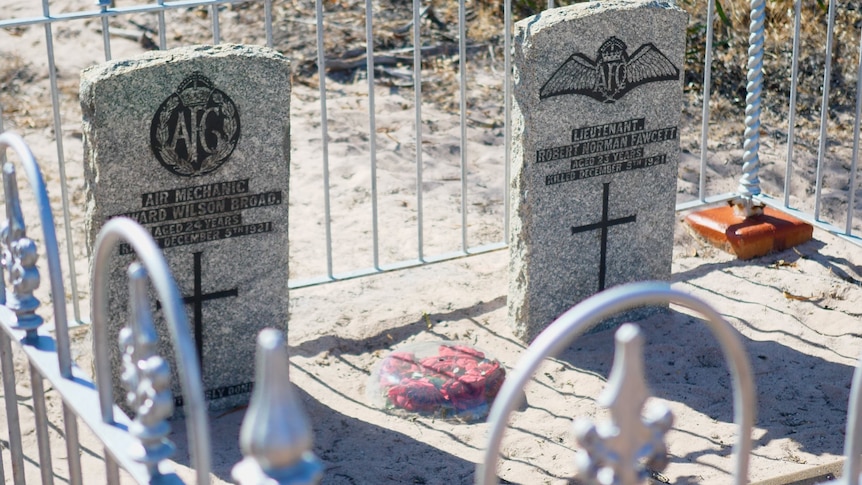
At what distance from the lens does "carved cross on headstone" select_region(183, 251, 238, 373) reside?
4254 mm

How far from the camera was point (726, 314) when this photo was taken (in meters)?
5.18

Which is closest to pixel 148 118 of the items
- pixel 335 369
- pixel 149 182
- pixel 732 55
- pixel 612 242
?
pixel 149 182

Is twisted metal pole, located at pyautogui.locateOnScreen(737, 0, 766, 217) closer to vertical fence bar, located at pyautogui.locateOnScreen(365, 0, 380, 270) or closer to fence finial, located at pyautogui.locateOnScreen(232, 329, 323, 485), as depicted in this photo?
vertical fence bar, located at pyautogui.locateOnScreen(365, 0, 380, 270)

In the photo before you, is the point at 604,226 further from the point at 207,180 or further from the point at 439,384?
the point at 207,180

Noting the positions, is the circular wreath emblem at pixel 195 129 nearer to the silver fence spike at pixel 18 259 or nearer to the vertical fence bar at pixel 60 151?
the vertical fence bar at pixel 60 151

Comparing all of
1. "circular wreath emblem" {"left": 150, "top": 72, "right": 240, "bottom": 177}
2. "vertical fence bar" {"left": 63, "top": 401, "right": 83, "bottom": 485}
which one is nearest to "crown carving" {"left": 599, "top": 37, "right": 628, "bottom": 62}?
"circular wreath emblem" {"left": 150, "top": 72, "right": 240, "bottom": 177}

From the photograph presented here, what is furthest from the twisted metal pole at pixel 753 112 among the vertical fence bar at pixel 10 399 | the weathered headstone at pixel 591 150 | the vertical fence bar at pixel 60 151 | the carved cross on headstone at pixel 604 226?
the vertical fence bar at pixel 10 399

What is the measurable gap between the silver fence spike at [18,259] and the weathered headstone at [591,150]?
2.48 metres

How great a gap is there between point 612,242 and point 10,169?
3012mm

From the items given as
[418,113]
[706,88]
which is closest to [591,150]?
[418,113]

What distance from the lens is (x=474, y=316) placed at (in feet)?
16.9

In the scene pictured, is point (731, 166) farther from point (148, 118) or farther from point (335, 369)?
point (148, 118)

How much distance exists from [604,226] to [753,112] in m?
1.21

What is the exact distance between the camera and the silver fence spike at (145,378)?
6.35 ft
